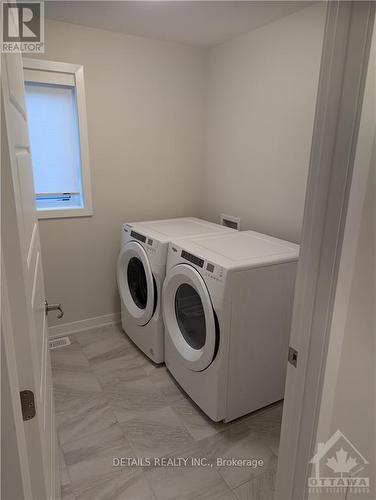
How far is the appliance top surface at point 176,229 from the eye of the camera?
85.8 inches

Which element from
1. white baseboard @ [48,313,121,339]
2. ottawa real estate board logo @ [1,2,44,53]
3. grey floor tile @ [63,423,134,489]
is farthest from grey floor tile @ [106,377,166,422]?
ottawa real estate board logo @ [1,2,44,53]

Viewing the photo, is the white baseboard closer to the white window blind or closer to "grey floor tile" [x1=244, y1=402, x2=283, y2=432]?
→ the white window blind

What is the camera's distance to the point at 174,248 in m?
1.94

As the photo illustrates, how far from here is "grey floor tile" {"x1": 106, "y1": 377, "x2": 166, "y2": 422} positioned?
1891mm

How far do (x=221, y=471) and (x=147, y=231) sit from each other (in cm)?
143

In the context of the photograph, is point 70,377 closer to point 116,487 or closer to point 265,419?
point 116,487

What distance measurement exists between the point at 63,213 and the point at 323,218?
6.59ft

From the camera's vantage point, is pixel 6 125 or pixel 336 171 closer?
pixel 6 125

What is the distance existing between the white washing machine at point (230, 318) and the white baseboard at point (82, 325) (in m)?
0.93

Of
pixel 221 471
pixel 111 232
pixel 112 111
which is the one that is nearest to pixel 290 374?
pixel 221 471

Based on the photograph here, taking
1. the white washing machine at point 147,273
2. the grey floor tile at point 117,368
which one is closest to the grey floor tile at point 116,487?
the grey floor tile at point 117,368

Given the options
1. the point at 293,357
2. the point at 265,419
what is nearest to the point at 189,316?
the point at 265,419

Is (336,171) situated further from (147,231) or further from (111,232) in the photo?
(111,232)

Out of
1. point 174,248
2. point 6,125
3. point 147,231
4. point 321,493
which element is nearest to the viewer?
point 6,125
